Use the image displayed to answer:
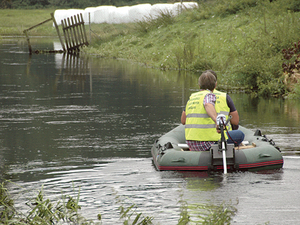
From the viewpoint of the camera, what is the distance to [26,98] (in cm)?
1548

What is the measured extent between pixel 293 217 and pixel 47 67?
2092 cm

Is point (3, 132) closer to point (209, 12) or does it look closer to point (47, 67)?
point (47, 67)

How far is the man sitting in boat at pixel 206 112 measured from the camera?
749 centimetres

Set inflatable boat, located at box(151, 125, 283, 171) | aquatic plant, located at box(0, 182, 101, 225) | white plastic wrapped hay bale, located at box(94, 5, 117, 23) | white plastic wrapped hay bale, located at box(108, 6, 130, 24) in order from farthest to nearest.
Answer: white plastic wrapped hay bale, located at box(94, 5, 117, 23) < white plastic wrapped hay bale, located at box(108, 6, 130, 24) < inflatable boat, located at box(151, 125, 283, 171) < aquatic plant, located at box(0, 182, 101, 225)

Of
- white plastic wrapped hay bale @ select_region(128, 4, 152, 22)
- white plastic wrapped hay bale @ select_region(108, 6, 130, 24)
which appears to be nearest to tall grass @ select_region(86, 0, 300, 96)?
white plastic wrapped hay bale @ select_region(128, 4, 152, 22)

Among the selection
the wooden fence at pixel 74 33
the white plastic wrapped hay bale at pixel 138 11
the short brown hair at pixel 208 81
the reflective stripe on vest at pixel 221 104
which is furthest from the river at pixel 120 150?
the white plastic wrapped hay bale at pixel 138 11

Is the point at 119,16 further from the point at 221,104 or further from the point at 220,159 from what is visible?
the point at 220,159

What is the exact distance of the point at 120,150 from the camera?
918cm

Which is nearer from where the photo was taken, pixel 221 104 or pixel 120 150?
pixel 221 104

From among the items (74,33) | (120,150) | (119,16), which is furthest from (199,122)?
(119,16)

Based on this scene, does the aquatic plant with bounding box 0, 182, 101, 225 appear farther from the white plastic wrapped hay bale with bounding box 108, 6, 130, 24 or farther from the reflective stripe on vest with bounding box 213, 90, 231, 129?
the white plastic wrapped hay bale with bounding box 108, 6, 130, 24

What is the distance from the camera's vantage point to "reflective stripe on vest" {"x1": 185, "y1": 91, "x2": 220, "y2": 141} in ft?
24.8

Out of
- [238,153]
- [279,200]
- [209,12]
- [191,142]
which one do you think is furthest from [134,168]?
[209,12]

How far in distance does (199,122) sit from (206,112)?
18 cm
